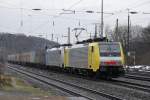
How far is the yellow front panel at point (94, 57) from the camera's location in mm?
33375

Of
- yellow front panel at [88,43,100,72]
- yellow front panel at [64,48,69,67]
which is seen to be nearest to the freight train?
yellow front panel at [88,43,100,72]

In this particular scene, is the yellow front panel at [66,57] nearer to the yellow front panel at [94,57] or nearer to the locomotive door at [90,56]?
the locomotive door at [90,56]

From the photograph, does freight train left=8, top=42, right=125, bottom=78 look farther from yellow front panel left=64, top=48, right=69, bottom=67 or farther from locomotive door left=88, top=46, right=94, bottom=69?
yellow front panel left=64, top=48, right=69, bottom=67

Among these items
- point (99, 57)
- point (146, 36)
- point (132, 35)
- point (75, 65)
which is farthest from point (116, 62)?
point (132, 35)

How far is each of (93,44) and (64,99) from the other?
16002 millimetres

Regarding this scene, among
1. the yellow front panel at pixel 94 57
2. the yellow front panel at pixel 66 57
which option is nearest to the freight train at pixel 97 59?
the yellow front panel at pixel 94 57

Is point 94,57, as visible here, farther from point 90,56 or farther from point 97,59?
point 90,56

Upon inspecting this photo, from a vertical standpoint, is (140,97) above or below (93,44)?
below

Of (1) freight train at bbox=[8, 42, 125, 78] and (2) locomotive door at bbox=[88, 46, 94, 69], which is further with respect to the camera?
(2) locomotive door at bbox=[88, 46, 94, 69]

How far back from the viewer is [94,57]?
1324 inches

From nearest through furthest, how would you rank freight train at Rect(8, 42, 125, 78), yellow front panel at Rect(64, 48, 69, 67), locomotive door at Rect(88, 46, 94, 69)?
freight train at Rect(8, 42, 125, 78) < locomotive door at Rect(88, 46, 94, 69) < yellow front panel at Rect(64, 48, 69, 67)

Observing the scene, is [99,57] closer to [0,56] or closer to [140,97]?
[0,56]

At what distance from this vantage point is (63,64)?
46969mm

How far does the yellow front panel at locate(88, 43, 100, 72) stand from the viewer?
33.4 metres
